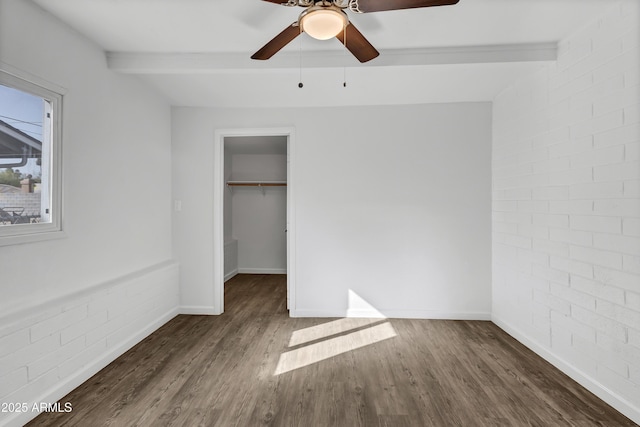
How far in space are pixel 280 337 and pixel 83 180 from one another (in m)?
2.15

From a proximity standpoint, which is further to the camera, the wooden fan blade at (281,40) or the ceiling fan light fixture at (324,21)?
the wooden fan blade at (281,40)

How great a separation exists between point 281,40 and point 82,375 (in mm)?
2659

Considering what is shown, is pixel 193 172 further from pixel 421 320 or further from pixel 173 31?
pixel 421 320

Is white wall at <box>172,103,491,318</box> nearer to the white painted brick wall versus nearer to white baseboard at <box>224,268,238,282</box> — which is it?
the white painted brick wall

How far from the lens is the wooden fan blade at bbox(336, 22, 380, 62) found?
67.3 inches

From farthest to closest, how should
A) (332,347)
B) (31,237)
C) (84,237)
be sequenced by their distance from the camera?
(332,347)
(84,237)
(31,237)

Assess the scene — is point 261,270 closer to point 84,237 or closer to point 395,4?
point 84,237

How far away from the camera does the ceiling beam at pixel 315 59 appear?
8.37ft

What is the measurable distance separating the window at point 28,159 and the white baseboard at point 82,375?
38.6 inches

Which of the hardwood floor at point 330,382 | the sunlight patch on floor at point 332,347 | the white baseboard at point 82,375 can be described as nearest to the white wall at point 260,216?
the hardwood floor at point 330,382

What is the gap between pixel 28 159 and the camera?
6.52 ft

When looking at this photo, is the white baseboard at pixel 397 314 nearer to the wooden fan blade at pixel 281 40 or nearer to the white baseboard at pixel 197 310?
the white baseboard at pixel 197 310

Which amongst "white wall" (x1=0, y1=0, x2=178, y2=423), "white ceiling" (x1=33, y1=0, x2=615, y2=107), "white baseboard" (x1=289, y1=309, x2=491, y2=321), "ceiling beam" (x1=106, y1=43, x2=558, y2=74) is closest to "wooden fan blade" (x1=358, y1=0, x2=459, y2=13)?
"white ceiling" (x1=33, y1=0, x2=615, y2=107)

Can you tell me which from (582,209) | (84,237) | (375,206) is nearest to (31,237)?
(84,237)
